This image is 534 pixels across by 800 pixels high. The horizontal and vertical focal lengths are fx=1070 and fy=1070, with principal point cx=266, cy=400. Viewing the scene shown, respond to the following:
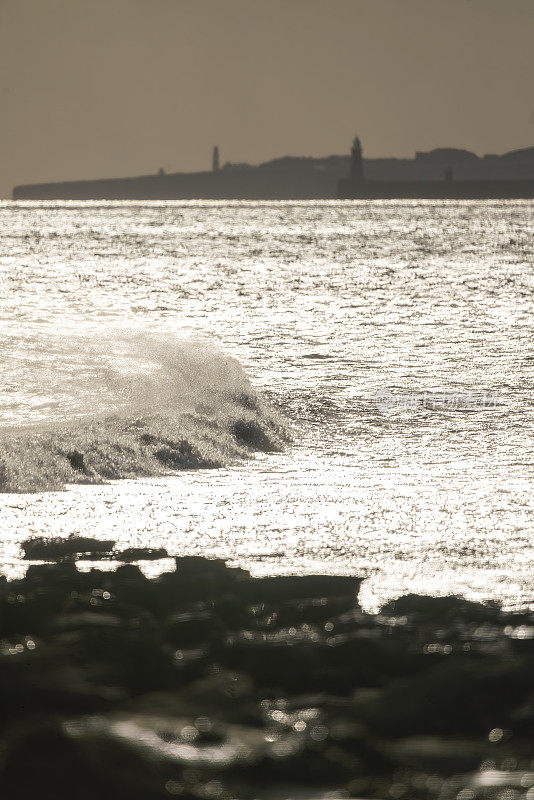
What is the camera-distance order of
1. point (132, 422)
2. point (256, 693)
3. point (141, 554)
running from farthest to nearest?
point (132, 422) < point (141, 554) < point (256, 693)

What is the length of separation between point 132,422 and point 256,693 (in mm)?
7037

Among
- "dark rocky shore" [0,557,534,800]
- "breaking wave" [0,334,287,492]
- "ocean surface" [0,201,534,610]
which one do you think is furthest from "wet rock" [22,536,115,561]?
"breaking wave" [0,334,287,492]

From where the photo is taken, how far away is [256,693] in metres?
4.51

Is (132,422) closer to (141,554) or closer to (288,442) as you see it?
(288,442)

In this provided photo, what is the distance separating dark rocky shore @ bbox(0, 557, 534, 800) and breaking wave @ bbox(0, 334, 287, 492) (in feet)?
11.8

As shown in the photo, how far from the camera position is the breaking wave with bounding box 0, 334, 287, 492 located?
9.55m

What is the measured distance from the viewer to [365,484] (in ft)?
29.8

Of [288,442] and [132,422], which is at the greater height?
[132,422]

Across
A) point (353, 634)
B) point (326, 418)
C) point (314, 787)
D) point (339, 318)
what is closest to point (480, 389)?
point (326, 418)

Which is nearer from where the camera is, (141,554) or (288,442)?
(141,554)

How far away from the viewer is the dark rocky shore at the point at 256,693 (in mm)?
3816

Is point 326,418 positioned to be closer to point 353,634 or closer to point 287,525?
point 287,525

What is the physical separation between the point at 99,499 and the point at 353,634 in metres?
3.73

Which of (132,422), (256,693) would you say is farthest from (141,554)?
(132,422)
